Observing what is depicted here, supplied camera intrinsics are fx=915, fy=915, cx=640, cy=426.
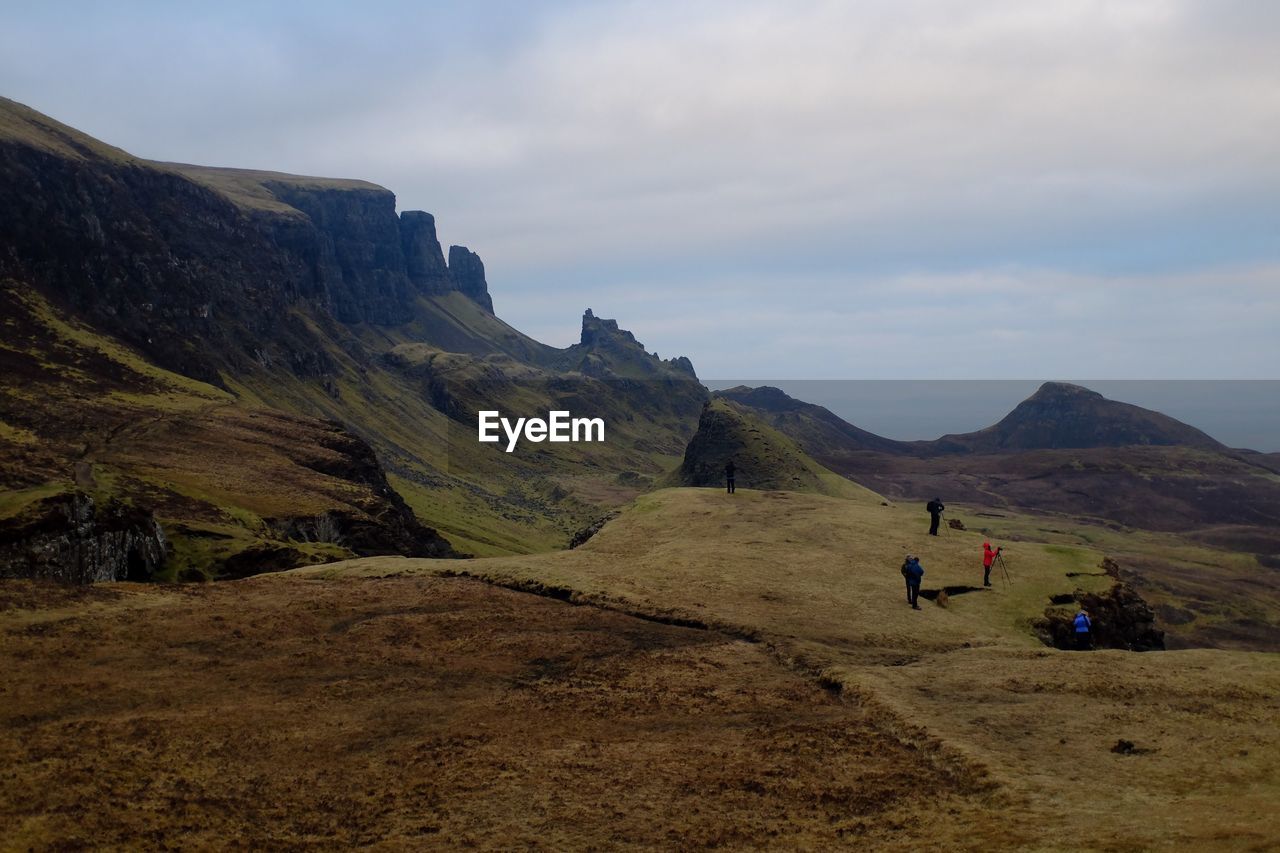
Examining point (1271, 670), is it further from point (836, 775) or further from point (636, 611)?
point (636, 611)

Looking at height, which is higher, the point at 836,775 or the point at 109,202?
the point at 109,202

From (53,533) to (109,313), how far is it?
143 metres

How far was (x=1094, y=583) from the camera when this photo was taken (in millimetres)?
51000

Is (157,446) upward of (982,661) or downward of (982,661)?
upward

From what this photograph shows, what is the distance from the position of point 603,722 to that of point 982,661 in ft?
52.9

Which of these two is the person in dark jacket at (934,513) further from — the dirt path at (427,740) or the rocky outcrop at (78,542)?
the rocky outcrop at (78,542)

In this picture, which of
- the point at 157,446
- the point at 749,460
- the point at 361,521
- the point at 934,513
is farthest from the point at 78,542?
the point at 749,460

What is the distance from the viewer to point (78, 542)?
172 feet

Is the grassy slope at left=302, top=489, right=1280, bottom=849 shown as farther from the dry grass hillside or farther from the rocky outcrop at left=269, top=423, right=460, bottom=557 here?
the rocky outcrop at left=269, top=423, right=460, bottom=557

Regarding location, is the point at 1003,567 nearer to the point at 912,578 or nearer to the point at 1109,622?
the point at 1109,622

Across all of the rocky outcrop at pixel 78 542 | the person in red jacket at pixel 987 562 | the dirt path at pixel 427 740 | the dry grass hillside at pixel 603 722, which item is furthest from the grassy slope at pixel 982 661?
the rocky outcrop at pixel 78 542

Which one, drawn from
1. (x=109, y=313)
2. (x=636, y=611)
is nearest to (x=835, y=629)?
(x=636, y=611)

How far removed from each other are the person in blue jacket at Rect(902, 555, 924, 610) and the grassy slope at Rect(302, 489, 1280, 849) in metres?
0.89

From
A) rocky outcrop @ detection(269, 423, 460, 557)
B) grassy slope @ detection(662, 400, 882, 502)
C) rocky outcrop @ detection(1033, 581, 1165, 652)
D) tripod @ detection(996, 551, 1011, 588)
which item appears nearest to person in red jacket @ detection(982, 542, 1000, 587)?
tripod @ detection(996, 551, 1011, 588)
